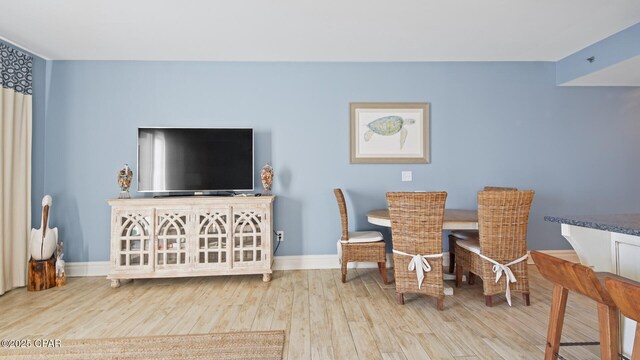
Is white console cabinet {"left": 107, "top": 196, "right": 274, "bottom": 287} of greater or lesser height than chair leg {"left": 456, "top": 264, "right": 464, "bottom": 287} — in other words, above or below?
above

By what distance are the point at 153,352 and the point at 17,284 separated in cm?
215

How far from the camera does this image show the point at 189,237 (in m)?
2.90

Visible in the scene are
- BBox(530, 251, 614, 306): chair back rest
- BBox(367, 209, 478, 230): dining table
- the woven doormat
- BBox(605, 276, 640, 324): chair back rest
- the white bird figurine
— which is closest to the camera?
BBox(605, 276, 640, 324): chair back rest

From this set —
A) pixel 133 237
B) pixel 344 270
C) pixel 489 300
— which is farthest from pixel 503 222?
pixel 133 237

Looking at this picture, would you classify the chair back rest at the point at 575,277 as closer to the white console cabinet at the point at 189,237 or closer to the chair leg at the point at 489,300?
the chair leg at the point at 489,300

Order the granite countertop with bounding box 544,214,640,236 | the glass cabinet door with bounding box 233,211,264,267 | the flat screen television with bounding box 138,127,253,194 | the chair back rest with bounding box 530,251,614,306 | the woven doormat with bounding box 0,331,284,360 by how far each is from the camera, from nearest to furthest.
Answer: the chair back rest with bounding box 530,251,614,306
the granite countertop with bounding box 544,214,640,236
the woven doormat with bounding box 0,331,284,360
the glass cabinet door with bounding box 233,211,264,267
the flat screen television with bounding box 138,127,253,194

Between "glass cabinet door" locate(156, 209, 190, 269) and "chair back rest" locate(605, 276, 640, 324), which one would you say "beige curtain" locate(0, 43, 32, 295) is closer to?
→ "glass cabinet door" locate(156, 209, 190, 269)

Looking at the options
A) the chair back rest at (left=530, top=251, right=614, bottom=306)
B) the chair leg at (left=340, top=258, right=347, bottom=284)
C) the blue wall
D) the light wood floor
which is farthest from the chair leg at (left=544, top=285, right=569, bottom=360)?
the blue wall

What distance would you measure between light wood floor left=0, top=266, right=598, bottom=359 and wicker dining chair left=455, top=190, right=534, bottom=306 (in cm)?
20

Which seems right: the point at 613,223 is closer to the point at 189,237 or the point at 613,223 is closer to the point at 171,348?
the point at 171,348

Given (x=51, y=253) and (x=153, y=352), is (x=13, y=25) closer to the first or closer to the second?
(x=51, y=253)

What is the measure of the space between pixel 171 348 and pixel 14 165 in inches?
98.3

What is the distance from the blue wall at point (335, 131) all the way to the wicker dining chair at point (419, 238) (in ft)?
3.54

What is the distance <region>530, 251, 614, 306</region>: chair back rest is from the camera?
1093 mm
